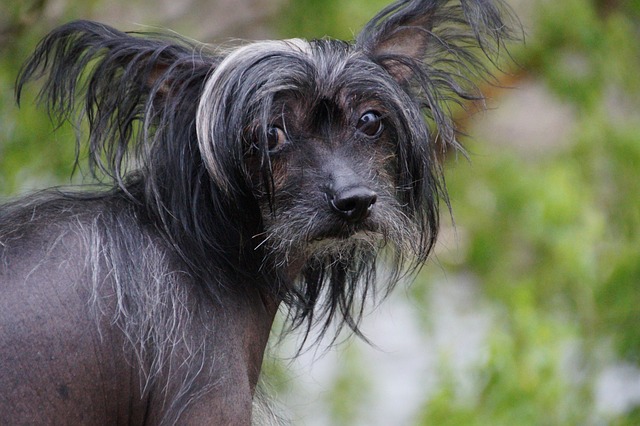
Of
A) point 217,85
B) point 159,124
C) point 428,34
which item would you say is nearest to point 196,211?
point 159,124

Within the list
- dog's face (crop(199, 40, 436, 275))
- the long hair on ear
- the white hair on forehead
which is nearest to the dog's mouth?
dog's face (crop(199, 40, 436, 275))

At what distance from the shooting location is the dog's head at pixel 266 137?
12.4 ft

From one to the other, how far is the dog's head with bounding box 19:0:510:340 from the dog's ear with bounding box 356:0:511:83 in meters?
0.01

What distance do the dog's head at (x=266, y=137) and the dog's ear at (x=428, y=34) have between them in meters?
0.01

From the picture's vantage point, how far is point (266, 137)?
3723mm

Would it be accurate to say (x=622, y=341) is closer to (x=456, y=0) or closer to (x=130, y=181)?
(x=456, y=0)

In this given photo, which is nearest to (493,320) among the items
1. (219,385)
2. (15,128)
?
(15,128)

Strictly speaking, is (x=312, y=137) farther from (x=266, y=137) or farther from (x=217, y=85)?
(x=217, y=85)

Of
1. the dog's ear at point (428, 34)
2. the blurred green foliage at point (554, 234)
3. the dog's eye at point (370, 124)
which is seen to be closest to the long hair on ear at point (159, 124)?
the dog's eye at point (370, 124)

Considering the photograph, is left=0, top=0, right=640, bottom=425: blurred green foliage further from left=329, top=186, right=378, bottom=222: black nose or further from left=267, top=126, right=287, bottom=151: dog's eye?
left=329, top=186, right=378, bottom=222: black nose

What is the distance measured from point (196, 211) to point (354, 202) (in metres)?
0.56

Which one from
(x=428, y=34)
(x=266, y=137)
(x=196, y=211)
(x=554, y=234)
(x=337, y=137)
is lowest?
(x=196, y=211)

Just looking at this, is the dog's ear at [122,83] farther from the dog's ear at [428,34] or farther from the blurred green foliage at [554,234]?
the blurred green foliage at [554,234]

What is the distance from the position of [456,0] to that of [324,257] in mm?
1146
